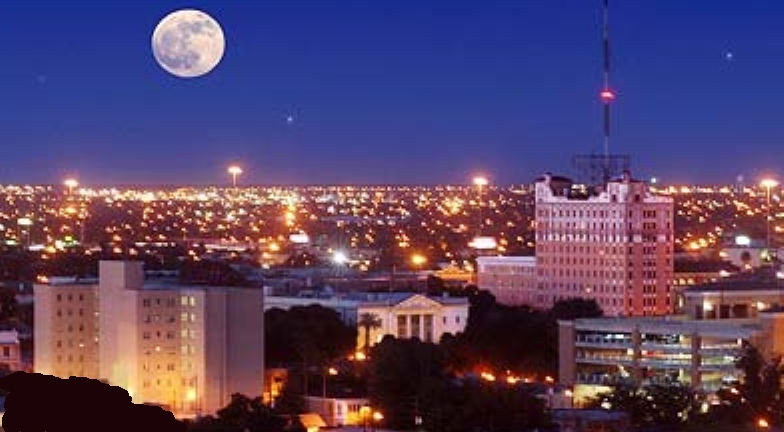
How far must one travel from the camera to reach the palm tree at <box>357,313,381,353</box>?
2914 cm

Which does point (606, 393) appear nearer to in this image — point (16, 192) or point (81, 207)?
point (81, 207)

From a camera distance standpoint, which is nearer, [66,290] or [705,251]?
[66,290]

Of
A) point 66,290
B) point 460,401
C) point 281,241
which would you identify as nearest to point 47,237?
point 281,241

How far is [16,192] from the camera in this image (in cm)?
8406

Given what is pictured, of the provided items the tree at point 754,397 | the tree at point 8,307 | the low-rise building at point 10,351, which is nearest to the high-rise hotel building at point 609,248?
the tree at point 8,307

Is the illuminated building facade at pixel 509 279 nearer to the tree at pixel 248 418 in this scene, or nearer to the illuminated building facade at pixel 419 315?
the illuminated building facade at pixel 419 315

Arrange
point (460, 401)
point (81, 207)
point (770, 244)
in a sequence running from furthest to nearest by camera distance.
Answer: point (81, 207), point (770, 244), point (460, 401)

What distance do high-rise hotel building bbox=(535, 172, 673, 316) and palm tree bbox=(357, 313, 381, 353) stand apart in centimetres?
557

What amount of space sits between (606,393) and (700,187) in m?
67.3

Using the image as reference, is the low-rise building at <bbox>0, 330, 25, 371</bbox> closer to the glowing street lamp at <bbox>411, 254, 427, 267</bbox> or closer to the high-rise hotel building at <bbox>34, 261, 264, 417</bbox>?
the high-rise hotel building at <bbox>34, 261, 264, 417</bbox>

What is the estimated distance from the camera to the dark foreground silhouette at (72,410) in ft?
18.3

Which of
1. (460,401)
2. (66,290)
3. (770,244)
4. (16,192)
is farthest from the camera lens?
(16,192)

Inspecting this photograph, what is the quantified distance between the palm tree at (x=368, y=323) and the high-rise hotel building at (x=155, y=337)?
5.44m

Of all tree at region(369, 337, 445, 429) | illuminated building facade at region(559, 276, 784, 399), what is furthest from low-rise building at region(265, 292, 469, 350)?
tree at region(369, 337, 445, 429)
